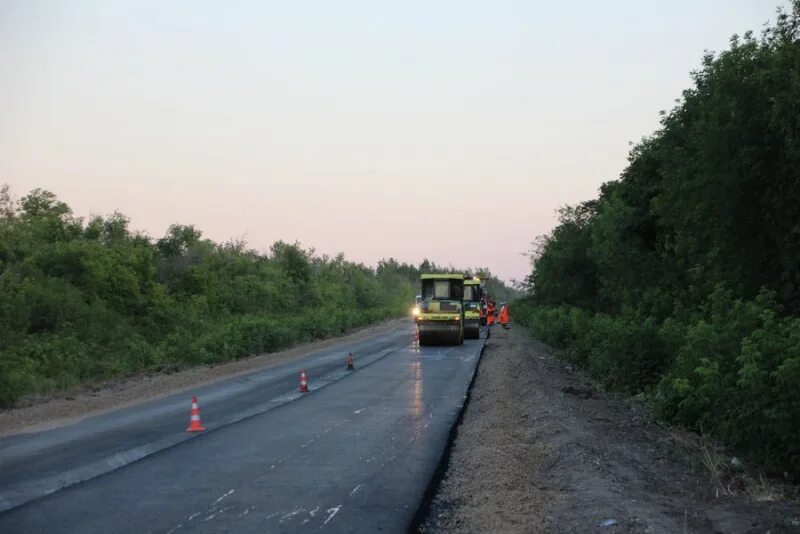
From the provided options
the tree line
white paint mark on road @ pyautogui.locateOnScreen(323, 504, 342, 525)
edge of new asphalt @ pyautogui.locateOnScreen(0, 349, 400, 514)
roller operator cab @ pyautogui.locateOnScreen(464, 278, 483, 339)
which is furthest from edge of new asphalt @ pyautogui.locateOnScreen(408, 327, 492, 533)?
roller operator cab @ pyautogui.locateOnScreen(464, 278, 483, 339)

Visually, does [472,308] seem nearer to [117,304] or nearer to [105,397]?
[117,304]

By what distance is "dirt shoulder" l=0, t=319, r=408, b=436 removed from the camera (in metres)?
14.7

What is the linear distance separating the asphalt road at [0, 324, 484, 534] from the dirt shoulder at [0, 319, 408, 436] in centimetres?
94

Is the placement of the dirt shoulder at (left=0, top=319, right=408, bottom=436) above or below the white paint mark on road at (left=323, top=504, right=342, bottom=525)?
above

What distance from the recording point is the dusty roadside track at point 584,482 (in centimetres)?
668

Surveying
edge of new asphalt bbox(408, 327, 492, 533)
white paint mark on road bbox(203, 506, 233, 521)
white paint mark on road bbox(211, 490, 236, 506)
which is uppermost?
white paint mark on road bbox(211, 490, 236, 506)

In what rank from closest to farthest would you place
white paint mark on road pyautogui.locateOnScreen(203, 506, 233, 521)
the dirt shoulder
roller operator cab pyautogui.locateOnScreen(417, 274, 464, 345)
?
white paint mark on road pyautogui.locateOnScreen(203, 506, 233, 521)
the dirt shoulder
roller operator cab pyautogui.locateOnScreen(417, 274, 464, 345)

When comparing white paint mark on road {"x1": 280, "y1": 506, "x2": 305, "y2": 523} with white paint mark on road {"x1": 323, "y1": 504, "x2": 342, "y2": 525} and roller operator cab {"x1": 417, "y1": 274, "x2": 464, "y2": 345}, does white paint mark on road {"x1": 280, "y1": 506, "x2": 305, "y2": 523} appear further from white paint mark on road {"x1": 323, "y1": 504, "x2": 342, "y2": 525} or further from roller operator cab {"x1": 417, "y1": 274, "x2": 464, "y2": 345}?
roller operator cab {"x1": 417, "y1": 274, "x2": 464, "y2": 345}

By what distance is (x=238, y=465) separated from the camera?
970cm

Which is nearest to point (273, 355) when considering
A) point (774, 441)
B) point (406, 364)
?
point (406, 364)

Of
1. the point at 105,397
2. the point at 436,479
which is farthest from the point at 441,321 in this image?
the point at 436,479

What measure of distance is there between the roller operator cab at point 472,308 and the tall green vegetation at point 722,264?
315 inches

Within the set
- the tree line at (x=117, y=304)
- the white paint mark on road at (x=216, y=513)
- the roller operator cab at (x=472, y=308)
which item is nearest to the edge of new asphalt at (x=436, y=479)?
the white paint mark on road at (x=216, y=513)

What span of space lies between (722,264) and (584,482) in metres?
13.9
